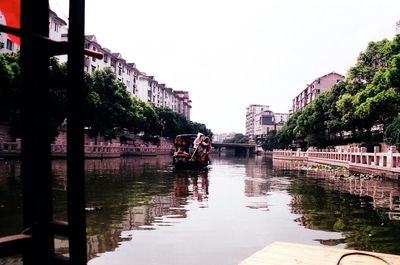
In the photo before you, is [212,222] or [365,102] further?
[365,102]

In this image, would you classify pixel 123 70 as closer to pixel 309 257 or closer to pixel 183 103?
pixel 183 103

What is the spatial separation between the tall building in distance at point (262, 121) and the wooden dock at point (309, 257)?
134839mm

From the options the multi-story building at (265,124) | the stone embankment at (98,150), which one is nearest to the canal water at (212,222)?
the stone embankment at (98,150)

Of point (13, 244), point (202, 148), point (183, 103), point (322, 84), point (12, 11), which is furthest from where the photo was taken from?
point (183, 103)

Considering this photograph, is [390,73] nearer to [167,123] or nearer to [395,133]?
[395,133]

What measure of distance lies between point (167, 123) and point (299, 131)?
28.0 metres

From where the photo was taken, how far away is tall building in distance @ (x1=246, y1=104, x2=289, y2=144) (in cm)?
14899

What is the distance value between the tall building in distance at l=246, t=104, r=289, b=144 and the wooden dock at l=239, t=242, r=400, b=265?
13484 centimetres

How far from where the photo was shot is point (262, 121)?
15175cm

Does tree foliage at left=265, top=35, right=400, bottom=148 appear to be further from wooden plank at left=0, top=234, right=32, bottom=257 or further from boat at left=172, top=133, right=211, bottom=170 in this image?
wooden plank at left=0, top=234, right=32, bottom=257

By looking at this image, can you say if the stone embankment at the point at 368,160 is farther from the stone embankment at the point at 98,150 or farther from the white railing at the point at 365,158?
the stone embankment at the point at 98,150

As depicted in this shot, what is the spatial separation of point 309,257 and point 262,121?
149 metres

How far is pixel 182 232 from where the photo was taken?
839 cm

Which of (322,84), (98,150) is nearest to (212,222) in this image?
(98,150)
